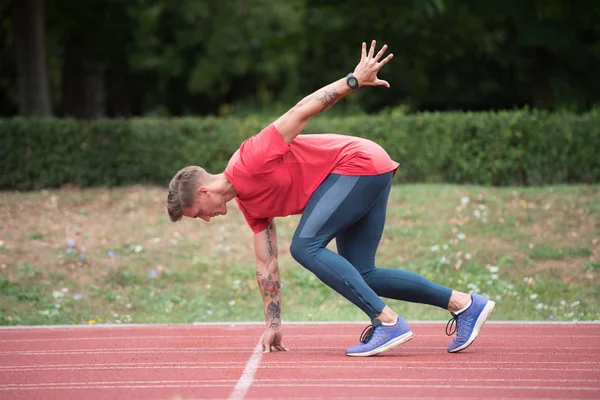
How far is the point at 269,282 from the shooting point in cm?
673

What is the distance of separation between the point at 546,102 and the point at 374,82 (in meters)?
19.9

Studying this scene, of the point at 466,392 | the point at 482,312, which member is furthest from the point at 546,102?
the point at 466,392

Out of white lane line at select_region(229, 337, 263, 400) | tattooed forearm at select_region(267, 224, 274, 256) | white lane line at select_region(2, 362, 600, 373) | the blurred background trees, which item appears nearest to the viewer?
white lane line at select_region(229, 337, 263, 400)

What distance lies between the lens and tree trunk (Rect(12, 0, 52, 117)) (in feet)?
66.0

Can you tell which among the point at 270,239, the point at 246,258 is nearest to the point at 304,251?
the point at 270,239

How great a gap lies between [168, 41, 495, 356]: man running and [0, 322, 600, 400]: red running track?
35 centimetres

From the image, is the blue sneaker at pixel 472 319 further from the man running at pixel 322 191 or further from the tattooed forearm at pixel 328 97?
the tattooed forearm at pixel 328 97

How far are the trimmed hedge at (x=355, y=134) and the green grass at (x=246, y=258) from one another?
2.50 feet

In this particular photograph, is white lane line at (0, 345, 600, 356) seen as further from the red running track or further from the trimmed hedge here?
the trimmed hedge

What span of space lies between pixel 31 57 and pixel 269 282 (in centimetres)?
1520

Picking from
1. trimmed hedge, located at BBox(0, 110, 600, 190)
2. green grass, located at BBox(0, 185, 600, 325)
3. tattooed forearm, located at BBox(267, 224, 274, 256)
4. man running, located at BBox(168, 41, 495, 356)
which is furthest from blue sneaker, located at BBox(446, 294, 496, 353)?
trimmed hedge, located at BBox(0, 110, 600, 190)

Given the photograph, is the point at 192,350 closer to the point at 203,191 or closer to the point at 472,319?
the point at 203,191

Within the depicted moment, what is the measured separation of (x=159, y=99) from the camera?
34.3 meters

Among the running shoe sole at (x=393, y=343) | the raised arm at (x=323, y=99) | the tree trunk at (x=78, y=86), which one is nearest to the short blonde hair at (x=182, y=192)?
the raised arm at (x=323, y=99)
